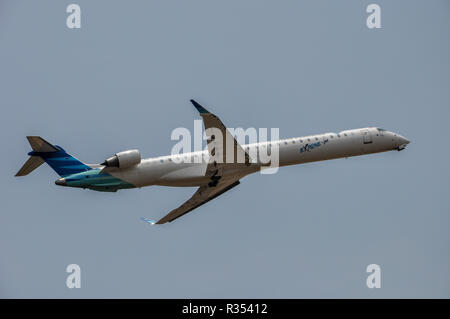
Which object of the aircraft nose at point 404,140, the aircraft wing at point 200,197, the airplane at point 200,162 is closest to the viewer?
the airplane at point 200,162

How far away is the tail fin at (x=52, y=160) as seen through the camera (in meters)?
40.6

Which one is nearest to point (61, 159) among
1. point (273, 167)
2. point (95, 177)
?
point (95, 177)

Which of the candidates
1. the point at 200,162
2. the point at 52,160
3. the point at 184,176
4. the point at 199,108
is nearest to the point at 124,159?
the point at 184,176

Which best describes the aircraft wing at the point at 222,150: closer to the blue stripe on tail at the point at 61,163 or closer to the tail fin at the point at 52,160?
the tail fin at the point at 52,160

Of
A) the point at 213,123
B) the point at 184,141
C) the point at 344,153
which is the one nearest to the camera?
the point at 213,123

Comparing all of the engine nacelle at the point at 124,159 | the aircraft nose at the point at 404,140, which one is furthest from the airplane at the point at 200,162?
the aircraft nose at the point at 404,140

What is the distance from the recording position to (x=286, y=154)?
4344 cm

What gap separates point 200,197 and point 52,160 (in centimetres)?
1048

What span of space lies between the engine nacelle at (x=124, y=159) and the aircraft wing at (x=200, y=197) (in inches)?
243

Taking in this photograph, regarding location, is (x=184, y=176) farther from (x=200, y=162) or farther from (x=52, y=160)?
(x=52, y=160)

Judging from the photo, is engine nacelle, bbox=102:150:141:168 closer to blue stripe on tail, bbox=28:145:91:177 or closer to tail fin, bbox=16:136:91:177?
tail fin, bbox=16:136:91:177

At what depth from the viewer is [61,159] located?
1615 inches

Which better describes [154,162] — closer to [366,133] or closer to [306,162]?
[306,162]

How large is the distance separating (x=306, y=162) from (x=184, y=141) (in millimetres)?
8276
